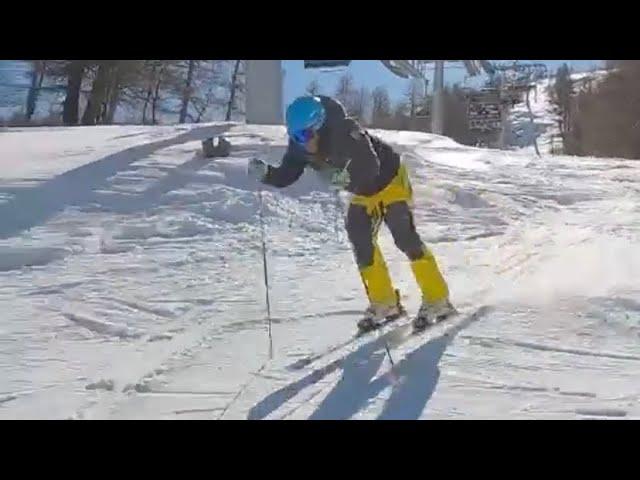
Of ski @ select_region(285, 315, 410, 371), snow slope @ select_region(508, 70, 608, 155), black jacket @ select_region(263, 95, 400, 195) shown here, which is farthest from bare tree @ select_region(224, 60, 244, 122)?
ski @ select_region(285, 315, 410, 371)

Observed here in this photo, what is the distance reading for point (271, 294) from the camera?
220 inches

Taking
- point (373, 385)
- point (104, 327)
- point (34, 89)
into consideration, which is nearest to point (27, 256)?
point (104, 327)

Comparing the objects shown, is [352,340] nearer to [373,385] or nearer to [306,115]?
[373,385]

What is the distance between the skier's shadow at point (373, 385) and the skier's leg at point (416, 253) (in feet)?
1.42

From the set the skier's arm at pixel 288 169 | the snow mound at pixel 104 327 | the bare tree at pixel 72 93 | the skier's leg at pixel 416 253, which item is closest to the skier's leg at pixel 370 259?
the skier's leg at pixel 416 253

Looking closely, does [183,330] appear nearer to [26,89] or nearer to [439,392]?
[439,392]

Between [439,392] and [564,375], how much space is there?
25.3 inches

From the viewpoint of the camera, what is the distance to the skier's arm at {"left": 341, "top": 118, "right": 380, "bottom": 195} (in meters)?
4.62

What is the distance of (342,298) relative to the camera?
5465mm

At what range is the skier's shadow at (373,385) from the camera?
3.35 metres

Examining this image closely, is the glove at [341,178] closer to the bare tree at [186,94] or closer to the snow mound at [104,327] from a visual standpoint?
the snow mound at [104,327]

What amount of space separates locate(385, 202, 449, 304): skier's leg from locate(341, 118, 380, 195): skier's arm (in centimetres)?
25

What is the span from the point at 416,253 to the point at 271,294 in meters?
1.21

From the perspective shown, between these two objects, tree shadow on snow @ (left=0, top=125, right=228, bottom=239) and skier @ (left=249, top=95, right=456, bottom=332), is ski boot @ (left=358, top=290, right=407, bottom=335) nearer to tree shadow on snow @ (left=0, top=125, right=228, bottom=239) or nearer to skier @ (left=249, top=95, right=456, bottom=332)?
skier @ (left=249, top=95, right=456, bottom=332)
